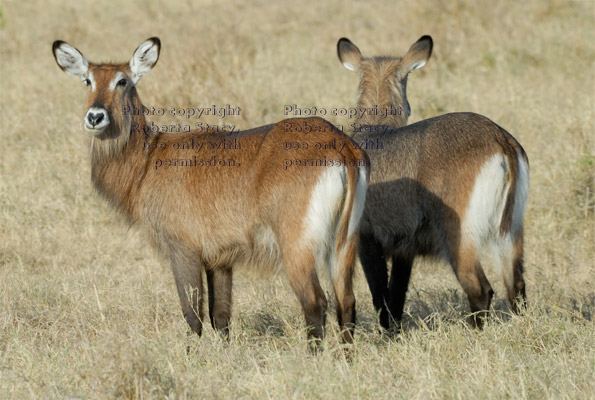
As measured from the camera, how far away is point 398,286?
18.3 ft

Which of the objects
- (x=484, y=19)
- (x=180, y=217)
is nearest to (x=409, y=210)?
(x=180, y=217)

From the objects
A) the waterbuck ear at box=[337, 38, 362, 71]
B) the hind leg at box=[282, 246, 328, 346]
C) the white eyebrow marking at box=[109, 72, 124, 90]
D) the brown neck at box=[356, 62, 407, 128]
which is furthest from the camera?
the waterbuck ear at box=[337, 38, 362, 71]

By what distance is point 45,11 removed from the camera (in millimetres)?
13148

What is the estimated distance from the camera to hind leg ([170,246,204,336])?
4798mm

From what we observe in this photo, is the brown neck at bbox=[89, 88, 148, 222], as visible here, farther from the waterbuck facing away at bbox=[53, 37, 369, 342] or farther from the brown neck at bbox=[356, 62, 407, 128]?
the brown neck at bbox=[356, 62, 407, 128]

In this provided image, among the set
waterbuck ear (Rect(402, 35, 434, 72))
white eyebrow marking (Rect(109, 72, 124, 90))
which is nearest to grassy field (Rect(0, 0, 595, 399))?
white eyebrow marking (Rect(109, 72, 124, 90))

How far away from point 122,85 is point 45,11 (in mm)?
8617

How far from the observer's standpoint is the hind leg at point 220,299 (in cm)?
512

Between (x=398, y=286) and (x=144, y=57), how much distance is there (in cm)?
222

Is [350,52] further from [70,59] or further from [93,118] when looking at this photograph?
[93,118]

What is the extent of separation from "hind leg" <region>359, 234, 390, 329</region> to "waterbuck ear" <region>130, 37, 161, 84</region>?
177 cm

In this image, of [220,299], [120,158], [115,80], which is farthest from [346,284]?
[115,80]

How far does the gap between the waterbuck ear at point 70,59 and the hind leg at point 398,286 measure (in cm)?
233

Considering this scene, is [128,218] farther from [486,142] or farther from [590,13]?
[590,13]
